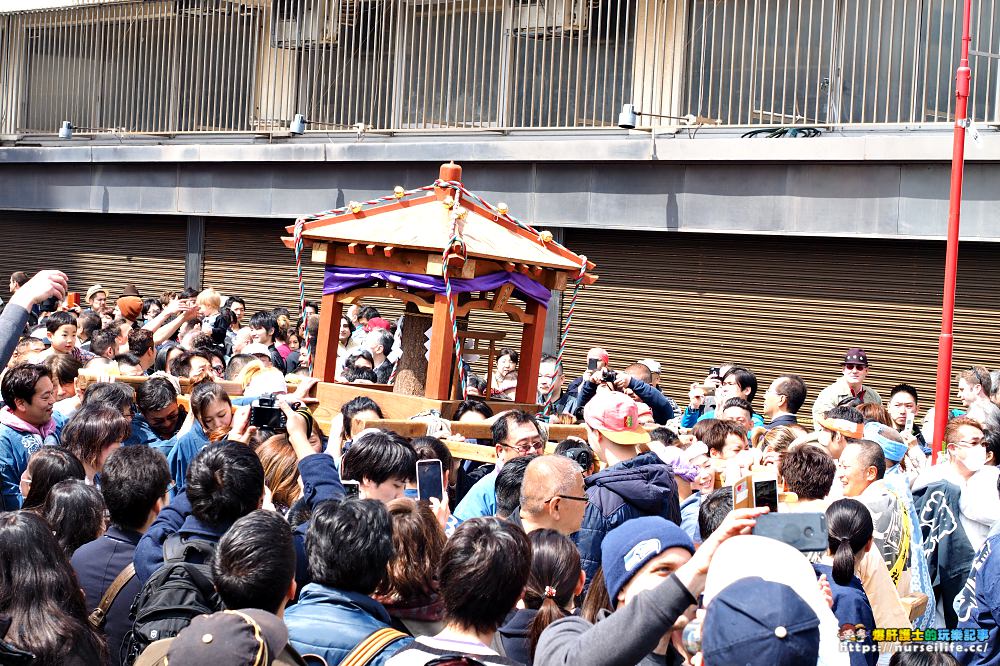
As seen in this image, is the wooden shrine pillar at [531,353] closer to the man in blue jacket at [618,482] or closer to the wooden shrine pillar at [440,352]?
the wooden shrine pillar at [440,352]

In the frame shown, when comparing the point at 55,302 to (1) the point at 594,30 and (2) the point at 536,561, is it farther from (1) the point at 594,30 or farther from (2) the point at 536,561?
(2) the point at 536,561

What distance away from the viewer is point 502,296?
7684mm

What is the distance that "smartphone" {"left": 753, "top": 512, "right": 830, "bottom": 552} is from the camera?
2.73 metres

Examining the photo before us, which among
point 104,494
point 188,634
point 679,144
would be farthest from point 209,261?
point 188,634

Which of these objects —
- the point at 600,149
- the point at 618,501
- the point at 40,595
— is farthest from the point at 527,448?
the point at 600,149

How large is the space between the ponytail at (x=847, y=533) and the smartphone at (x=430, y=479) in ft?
6.07

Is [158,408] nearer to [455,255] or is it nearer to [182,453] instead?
[182,453]

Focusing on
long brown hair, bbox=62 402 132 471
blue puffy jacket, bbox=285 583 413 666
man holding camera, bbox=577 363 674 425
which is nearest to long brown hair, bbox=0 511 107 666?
blue puffy jacket, bbox=285 583 413 666

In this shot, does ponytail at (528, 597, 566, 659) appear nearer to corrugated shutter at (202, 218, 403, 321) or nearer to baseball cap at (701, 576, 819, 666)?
baseball cap at (701, 576, 819, 666)

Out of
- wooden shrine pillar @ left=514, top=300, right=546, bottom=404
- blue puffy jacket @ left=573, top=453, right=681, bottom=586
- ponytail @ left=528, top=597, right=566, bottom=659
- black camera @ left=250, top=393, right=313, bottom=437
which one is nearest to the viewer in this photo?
ponytail @ left=528, top=597, right=566, bottom=659

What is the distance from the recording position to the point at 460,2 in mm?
15773

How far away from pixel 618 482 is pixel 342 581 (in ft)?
6.93

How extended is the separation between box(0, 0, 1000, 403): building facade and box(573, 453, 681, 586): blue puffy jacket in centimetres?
601

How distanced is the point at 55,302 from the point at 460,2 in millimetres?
6656
